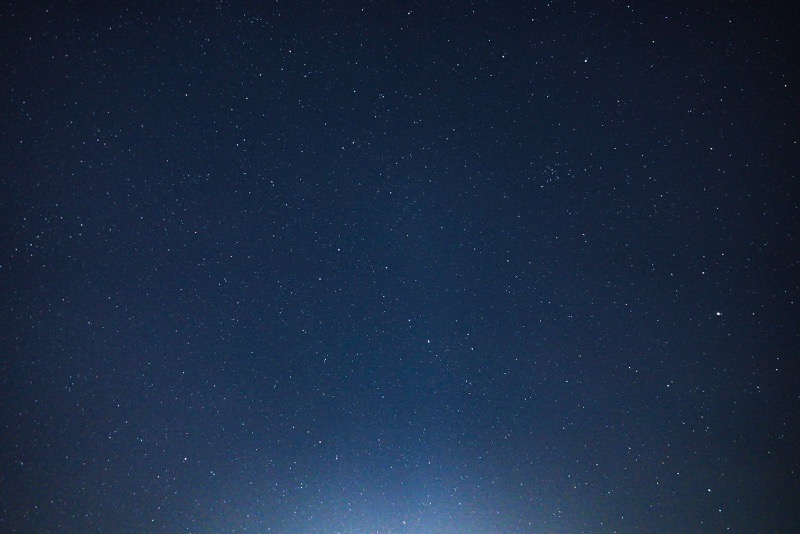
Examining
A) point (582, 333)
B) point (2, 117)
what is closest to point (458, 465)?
point (582, 333)

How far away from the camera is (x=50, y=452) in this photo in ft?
2.68

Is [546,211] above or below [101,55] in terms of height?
below

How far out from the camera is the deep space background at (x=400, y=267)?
2.38 ft

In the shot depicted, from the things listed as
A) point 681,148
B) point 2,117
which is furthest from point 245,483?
point 681,148

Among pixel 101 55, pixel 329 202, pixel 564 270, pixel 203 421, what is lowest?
pixel 564 270

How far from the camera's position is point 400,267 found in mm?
772

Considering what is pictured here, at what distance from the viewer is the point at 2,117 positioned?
2.62 ft

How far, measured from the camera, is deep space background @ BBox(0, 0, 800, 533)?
0.73 m

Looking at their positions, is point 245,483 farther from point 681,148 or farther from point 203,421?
point 681,148

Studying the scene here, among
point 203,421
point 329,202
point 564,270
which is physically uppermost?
point 329,202

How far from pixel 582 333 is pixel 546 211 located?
19 centimetres

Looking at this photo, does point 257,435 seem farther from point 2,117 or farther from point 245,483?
point 2,117

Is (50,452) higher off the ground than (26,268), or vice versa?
(26,268)

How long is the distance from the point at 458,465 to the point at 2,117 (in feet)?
2.89
